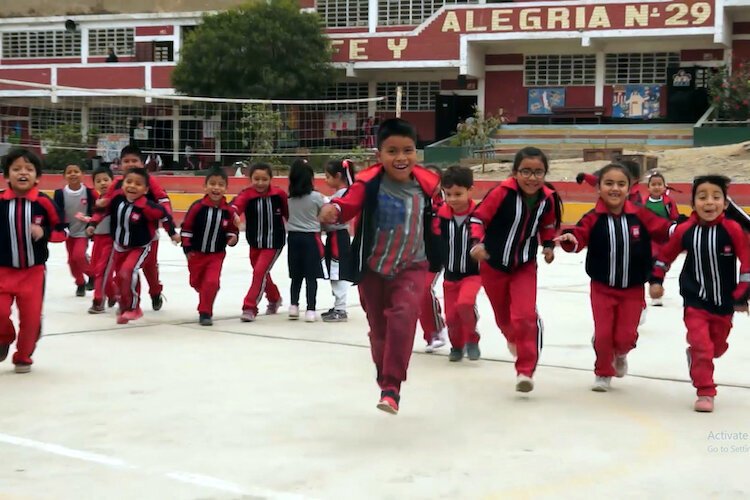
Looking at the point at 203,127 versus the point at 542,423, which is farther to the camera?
the point at 203,127

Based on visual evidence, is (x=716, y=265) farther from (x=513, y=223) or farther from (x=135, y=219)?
(x=135, y=219)

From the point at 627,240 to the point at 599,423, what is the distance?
137 centimetres

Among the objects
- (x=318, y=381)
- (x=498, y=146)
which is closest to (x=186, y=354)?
(x=318, y=381)

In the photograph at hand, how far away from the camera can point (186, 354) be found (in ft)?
27.5

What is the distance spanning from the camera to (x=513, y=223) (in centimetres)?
709

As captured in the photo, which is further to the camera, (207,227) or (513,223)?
(207,227)

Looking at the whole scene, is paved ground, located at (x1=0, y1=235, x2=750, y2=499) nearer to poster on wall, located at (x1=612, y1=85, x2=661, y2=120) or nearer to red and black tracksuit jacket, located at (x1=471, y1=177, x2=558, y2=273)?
red and black tracksuit jacket, located at (x1=471, y1=177, x2=558, y2=273)

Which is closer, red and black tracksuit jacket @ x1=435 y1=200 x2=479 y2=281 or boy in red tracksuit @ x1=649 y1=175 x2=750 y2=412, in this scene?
boy in red tracksuit @ x1=649 y1=175 x2=750 y2=412

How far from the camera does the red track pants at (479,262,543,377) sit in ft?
22.5

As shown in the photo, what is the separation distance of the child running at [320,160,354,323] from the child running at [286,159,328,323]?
13 cm

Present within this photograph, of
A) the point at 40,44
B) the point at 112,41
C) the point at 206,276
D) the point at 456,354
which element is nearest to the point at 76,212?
the point at 206,276

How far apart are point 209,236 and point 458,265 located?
2.70 meters

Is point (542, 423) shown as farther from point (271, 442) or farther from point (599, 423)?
point (271, 442)

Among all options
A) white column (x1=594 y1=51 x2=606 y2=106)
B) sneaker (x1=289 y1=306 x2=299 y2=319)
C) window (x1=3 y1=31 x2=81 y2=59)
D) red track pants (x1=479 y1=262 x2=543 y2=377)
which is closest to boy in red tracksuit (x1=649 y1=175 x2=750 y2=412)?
red track pants (x1=479 y1=262 x2=543 y2=377)
